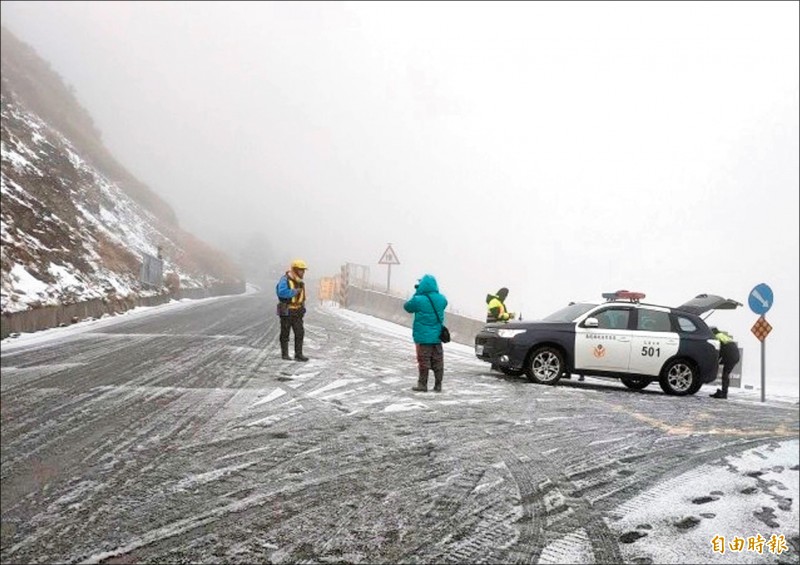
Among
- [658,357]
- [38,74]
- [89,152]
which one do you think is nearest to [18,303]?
[658,357]

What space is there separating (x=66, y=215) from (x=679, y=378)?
2200 centimetres

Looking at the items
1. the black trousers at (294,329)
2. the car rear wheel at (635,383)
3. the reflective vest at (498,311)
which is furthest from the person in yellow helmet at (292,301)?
the car rear wheel at (635,383)

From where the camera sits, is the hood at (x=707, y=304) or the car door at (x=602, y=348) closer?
the hood at (x=707, y=304)

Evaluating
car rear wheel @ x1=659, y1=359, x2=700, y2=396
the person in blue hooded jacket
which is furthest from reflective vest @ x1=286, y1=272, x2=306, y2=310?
car rear wheel @ x1=659, y1=359, x2=700, y2=396

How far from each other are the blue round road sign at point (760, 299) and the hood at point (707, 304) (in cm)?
244

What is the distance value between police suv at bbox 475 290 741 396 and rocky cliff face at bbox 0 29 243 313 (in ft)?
31.0

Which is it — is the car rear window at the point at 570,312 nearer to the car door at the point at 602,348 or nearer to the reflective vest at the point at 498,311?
the car door at the point at 602,348

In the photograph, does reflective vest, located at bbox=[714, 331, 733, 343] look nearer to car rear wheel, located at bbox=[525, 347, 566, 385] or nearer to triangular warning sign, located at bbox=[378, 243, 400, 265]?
car rear wheel, located at bbox=[525, 347, 566, 385]

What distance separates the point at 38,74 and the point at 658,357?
166 feet

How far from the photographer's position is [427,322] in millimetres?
8375

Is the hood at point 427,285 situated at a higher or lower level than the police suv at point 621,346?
higher

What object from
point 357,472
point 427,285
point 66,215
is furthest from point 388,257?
point 357,472

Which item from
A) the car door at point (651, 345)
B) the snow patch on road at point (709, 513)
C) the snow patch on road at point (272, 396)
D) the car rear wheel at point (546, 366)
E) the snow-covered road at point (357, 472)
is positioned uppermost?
the car door at point (651, 345)

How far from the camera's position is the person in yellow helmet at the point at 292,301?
987 centimetres
